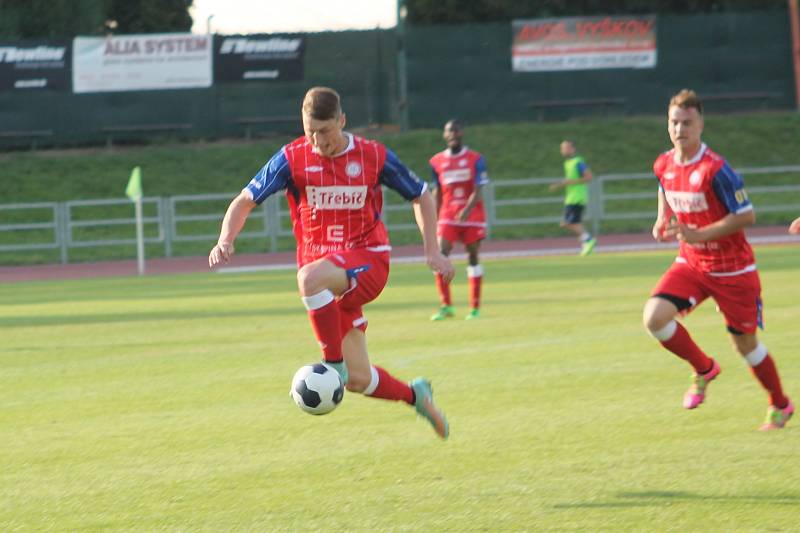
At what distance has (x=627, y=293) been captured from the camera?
1711 cm

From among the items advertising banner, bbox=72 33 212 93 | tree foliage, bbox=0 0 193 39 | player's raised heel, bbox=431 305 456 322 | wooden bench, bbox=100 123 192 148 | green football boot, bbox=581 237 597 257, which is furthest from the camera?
tree foliage, bbox=0 0 193 39

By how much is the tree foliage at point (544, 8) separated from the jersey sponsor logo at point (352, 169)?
35563 millimetres

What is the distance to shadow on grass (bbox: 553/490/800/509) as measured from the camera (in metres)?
6.20

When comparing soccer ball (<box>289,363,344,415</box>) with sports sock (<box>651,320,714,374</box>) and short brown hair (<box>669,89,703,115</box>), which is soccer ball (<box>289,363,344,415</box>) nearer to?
sports sock (<box>651,320,714,374</box>)

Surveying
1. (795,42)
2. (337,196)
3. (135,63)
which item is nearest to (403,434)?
(337,196)

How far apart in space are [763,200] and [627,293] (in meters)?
15.9

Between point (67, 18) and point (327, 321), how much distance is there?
3313cm

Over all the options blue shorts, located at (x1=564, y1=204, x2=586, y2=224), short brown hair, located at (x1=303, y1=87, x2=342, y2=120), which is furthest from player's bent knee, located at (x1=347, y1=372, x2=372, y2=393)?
blue shorts, located at (x1=564, y1=204, x2=586, y2=224)

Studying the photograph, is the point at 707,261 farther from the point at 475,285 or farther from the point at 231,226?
the point at 475,285

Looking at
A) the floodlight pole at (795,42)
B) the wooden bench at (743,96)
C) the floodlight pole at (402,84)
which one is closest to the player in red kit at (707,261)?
the floodlight pole at (402,84)

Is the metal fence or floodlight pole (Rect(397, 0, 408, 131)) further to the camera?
floodlight pole (Rect(397, 0, 408, 131))

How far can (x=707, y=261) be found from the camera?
8.12 meters

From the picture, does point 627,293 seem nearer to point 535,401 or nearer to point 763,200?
point 535,401

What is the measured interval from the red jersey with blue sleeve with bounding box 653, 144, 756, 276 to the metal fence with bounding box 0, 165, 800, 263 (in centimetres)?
1989
